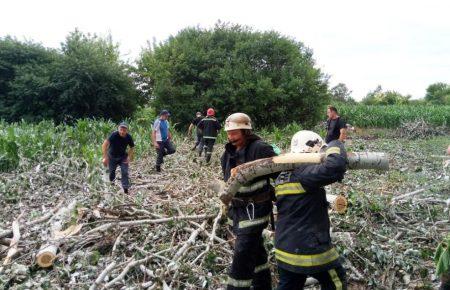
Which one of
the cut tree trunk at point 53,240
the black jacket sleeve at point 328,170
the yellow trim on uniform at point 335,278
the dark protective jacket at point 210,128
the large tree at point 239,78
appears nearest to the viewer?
the black jacket sleeve at point 328,170

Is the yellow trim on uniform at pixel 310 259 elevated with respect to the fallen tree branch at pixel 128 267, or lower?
elevated

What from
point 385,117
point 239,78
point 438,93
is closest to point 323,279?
point 239,78

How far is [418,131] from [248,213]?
2079 cm

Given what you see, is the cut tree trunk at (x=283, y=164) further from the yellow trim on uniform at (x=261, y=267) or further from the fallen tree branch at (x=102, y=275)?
the fallen tree branch at (x=102, y=275)

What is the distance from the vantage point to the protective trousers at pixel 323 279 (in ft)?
9.87

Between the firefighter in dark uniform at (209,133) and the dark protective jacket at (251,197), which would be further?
the firefighter in dark uniform at (209,133)

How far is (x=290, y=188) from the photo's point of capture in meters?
3.07

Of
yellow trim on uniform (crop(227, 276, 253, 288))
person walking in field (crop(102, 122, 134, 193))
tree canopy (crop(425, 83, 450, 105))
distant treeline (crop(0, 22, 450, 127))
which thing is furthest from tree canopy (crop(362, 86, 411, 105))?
yellow trim on uniform (crop(227, 276, 253, 288))

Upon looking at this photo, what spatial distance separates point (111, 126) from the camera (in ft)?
49.1

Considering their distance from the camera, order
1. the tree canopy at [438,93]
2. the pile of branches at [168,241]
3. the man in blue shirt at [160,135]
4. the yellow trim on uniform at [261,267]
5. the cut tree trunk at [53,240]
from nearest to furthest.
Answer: the yellow trim on uniform at [261,267] → the pile of branches at [168,241] → the cut tree trunk at [53,240] → the man in blue shirt at [160,135] → the tree canopy at [438,93]

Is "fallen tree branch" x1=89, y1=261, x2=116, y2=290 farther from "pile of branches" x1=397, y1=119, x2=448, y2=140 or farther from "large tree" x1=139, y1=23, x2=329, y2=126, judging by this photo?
"pile of branches" x1=397, y1=119, x2=448, y2=140

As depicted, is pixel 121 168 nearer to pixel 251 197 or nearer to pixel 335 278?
pixel 251 197

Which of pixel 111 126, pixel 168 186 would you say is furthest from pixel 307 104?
pixel 168 186

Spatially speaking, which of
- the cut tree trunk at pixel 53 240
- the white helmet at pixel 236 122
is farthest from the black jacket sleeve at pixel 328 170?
the cut tree trunk at pixel 53 240
